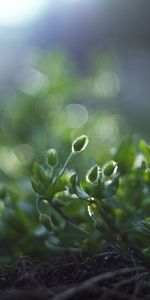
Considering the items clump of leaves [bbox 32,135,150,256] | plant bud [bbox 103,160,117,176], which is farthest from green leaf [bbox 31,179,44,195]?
plant bud [bbox 103,160,117,176]

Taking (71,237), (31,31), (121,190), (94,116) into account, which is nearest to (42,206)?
(71,237)

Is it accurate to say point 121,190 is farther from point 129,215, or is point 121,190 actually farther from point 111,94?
point 111,94

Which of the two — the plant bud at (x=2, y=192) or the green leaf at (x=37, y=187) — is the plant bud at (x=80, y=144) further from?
the plant bud at (x=2, y=192)

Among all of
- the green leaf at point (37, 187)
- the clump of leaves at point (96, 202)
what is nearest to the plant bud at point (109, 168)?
the clump of leaves at point (96, 202)

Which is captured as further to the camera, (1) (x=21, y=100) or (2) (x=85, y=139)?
(1) (x=21, y=100)

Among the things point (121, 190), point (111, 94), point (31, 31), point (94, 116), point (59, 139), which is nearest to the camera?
point (121, 190)

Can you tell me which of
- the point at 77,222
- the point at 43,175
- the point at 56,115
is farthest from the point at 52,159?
the point at 56,115
